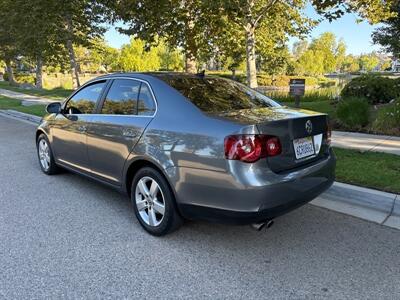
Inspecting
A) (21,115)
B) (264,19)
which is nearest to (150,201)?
(21,115)

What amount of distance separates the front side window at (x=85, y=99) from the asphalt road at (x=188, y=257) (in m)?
1.24

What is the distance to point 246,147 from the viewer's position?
3.06 metres

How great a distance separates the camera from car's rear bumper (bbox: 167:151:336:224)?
120 inches

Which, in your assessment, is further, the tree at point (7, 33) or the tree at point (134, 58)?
the tree at point (134, 58)

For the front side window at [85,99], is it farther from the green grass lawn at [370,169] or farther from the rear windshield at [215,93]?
the green grass lawn at [370,169]

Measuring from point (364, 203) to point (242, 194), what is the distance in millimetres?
2140

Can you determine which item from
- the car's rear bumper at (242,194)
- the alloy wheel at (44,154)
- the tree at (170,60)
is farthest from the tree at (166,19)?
the tree at (170,60)

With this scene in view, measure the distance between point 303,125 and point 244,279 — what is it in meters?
1.47

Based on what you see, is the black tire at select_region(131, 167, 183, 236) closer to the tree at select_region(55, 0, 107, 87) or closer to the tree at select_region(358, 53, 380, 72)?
the tree at select_region(55, 0, 107, 87)

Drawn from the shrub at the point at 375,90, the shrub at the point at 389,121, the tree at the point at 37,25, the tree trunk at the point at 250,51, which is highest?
the tree at the point at 37,25

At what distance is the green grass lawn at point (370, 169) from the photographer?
4746 millimetres

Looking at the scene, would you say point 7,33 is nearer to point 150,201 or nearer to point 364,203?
point 150,201

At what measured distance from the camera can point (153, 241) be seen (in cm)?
368

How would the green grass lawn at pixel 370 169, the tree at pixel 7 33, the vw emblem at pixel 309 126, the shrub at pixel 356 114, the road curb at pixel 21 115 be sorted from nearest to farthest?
the vw emblem at pixel 309 126, the green grass lawn at pixel 370 169, the shrub at pixel 356 114, the road curb at pixel 21 115, the tree at pixel 7 33
